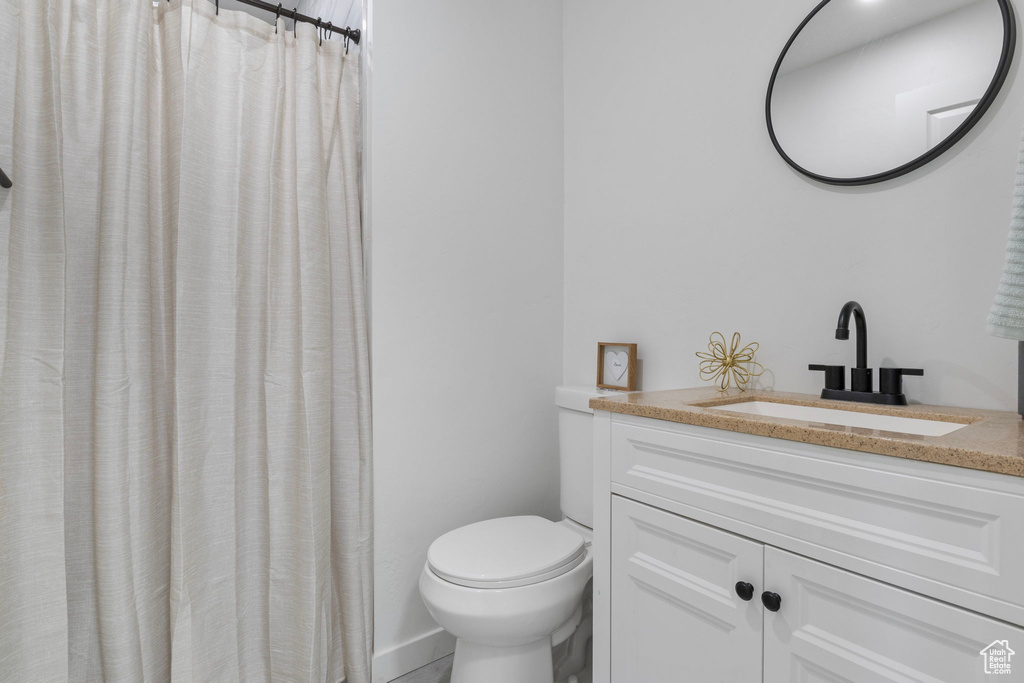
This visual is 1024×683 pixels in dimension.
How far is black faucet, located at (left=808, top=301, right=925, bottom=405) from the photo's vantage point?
1.08 meters

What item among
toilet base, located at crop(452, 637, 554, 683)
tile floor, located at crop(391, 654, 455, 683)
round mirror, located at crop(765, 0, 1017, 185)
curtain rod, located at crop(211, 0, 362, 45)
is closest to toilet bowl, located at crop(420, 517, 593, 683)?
toilet base, located at crop(452, 637, 554, 683)

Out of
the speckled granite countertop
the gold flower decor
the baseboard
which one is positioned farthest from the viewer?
the baseboard

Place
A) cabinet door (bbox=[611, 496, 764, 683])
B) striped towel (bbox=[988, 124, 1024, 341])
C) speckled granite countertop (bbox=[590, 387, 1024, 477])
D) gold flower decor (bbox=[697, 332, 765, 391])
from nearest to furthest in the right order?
speckled granite countertop (bbox=[590, 387, 1024, 477]) → striped towel (bbox=[988, 124, 1024, 341]) → cabinet door (bbox=[611, 496, 764, 683]) → gold flower decor (bbox=[697, 332, 765, 391])

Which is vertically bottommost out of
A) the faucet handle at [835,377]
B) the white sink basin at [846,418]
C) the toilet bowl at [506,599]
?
the toilet bowl at [506,599]

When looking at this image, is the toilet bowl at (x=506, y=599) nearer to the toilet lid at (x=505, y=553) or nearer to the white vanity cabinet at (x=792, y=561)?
the toilet lid at (x=505, y=553)

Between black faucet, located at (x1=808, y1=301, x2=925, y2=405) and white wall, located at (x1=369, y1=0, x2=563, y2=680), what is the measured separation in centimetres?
98

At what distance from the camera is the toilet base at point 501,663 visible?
4.20 ft

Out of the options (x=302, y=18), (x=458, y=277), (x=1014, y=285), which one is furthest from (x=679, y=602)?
(x=302, y=18)

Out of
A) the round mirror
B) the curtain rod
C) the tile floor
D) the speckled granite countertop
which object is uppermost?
the curtain rod

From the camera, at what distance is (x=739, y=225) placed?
143 cm

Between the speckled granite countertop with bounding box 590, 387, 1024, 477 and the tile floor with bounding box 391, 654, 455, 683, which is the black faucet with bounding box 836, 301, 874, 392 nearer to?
the speckled granite countertop with bounding box 590, 387, 1024, 477

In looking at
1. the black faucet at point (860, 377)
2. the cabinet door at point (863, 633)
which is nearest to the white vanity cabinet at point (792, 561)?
the cabinet door at point (863, 633)

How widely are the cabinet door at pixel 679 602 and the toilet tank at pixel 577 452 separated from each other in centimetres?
46

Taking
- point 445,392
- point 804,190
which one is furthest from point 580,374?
point 804,190
